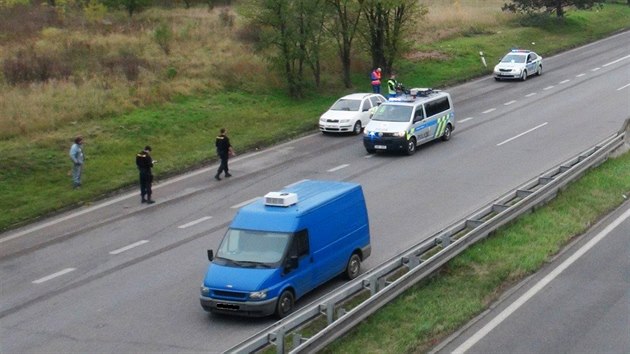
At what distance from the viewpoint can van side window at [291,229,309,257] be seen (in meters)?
16.8

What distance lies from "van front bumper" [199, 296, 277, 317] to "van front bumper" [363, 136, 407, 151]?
15335 millimetres

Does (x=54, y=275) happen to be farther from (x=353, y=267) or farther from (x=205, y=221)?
(x=353, y=267)

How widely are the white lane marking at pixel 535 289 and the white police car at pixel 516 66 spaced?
81.2 feet

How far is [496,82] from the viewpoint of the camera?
1818 inches

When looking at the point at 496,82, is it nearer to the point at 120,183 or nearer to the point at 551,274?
the point at 120,183

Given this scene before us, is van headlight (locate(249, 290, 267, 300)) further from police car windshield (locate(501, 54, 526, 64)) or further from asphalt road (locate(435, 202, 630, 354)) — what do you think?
police car windshield (locate(501, 54, 526, 64))

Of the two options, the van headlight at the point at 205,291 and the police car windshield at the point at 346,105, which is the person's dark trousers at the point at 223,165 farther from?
the van headlight at the point at 205,291

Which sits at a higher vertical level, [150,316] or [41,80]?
[41,80]

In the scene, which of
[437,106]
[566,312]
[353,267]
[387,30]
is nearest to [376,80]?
[387,30]

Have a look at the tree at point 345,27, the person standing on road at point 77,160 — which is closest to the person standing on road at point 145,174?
the person standing on road at point 77,160

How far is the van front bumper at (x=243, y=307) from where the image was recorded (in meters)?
15.9

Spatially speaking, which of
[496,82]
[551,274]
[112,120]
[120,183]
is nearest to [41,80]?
[112,120]

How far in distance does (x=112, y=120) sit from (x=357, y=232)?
17.1 metres

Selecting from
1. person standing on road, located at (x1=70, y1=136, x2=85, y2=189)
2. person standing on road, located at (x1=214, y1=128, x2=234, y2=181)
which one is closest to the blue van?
person standing on road, located at (x1=214, y1=128, x2=234, y2=181)
